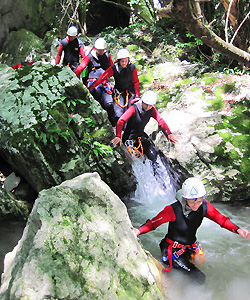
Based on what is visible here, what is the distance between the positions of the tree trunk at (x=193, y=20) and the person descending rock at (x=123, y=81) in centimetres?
126

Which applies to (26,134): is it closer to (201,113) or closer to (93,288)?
(93,288)

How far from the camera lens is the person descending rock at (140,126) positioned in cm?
552

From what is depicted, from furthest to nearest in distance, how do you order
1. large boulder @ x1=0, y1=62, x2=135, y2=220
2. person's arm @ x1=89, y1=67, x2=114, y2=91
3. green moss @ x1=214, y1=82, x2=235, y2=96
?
1. green moss @ x1=214, y1=82, x2=235, y2=96
2. person's arm @ x1=89, y1=67, x2=114, y2=91
3. large boulder @ x1=0, y1=62, x2=135, y2=220

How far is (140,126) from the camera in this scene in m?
6.13

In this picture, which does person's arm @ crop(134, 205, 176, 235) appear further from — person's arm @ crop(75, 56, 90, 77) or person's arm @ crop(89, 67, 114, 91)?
person's arm @ crop(75, 56, 90, 77)

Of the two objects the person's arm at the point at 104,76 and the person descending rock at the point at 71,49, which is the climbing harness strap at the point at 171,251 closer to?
the person's arm at the point at 104,76

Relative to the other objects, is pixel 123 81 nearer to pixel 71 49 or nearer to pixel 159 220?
pixel 71 49

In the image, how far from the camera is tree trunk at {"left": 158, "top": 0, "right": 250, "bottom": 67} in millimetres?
5777

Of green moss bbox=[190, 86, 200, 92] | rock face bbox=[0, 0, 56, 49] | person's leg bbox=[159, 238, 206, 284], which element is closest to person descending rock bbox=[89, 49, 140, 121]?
green moss bbox=[190, 86, 200, 92]

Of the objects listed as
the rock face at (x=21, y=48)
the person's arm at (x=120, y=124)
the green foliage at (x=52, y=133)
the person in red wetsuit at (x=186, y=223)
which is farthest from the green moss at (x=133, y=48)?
the person in red wetsuit at (x=186, y=223)

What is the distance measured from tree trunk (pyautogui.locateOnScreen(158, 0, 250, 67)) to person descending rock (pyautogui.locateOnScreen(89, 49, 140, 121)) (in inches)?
49.8

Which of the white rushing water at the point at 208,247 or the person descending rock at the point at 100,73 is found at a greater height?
the person descending rock at the point at 100,73

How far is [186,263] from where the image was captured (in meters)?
4.02

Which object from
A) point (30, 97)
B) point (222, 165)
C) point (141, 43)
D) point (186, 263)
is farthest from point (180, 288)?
point (141, 43)
